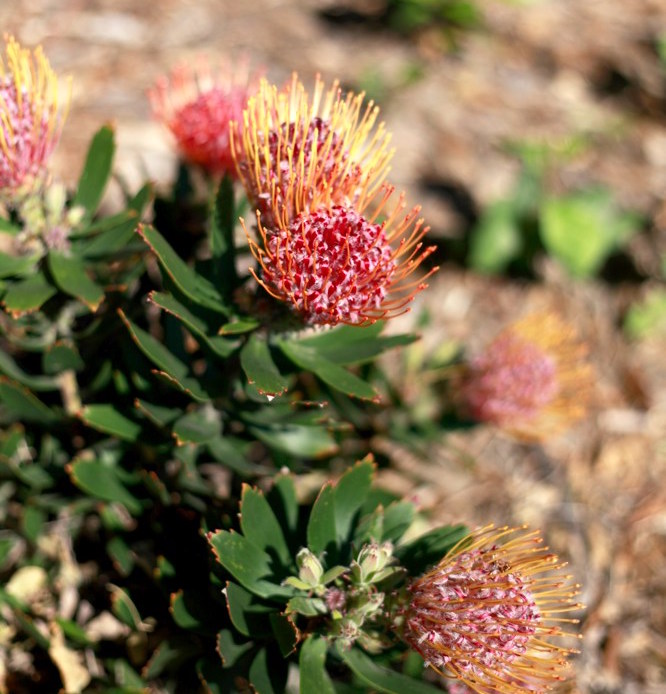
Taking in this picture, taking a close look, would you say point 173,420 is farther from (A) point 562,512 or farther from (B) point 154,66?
(B) point 154,66

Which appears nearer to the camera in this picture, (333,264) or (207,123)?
(333,264)

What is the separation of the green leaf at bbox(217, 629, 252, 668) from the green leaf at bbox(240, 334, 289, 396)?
1.95 ft

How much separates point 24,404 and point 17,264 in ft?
1.44

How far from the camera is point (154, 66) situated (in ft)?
14.0

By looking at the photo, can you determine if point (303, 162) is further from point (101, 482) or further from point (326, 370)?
point (101, 482)

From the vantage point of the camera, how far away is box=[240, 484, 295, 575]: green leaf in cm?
167

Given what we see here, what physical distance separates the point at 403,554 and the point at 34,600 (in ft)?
4.40

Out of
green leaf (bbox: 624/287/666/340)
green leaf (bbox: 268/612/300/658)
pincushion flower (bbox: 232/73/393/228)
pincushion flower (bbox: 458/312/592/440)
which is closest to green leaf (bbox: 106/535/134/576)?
green leaf (bbox: 268/612/300/658)

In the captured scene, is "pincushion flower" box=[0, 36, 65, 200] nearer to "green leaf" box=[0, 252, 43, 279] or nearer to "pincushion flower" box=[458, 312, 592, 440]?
"green leaf" box=[0, 252, 43, 279]

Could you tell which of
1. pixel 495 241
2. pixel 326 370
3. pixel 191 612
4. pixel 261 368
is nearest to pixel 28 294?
pixel 261 368

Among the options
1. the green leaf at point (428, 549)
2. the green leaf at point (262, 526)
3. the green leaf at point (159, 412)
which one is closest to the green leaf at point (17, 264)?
the green leaf at point (159, 412)

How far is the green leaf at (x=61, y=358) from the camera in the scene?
1984 mm

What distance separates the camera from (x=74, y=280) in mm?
1835

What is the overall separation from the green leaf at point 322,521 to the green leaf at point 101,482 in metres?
0.69
